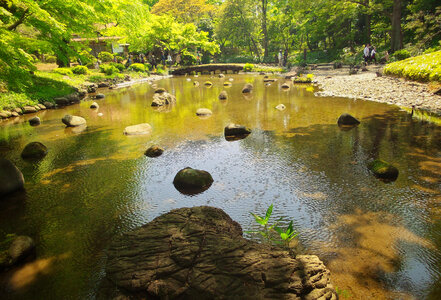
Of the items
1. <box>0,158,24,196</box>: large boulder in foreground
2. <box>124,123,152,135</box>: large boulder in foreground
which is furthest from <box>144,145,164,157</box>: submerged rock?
<box>0,158,24,196</box>: large boulder in foreground

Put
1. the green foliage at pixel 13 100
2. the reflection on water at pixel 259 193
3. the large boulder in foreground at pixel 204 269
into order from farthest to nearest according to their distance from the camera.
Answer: the green foliage at pixel 13 100, the reflection on water at pixel 259 193, the large boulder in foreground at pixel 204 269

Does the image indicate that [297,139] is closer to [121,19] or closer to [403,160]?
[403,160]

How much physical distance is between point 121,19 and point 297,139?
13309mm

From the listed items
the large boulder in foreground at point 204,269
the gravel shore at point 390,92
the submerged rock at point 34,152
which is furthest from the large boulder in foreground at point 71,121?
the gravel shore at point 390,92

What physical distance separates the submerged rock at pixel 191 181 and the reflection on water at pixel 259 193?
134mm

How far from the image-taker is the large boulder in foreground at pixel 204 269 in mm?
2418

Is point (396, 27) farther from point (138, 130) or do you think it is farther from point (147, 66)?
point (147, 66)

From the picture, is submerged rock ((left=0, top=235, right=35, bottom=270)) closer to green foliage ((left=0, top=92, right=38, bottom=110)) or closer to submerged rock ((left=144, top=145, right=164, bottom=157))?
submerged rock ((left=144, top=145, right=164, bottom=157))

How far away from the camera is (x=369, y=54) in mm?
24234

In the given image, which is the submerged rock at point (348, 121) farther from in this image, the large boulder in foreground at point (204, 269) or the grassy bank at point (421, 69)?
the large boulder in foreground at point (204, 269)

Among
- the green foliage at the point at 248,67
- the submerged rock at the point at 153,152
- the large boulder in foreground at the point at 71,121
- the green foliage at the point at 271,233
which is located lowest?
the green foliage at the point at 271,233

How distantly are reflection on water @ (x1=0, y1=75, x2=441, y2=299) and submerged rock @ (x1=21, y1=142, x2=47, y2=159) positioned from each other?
256 mm

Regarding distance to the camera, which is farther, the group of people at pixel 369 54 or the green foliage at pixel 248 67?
the green foliage at pixel 248 67

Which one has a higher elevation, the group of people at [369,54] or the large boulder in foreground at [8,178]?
the group of people at [369,54]
